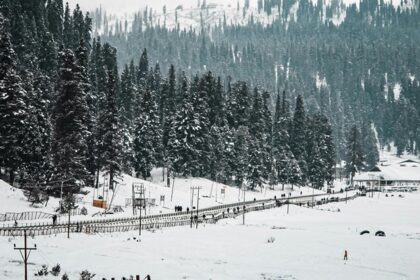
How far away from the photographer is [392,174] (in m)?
177

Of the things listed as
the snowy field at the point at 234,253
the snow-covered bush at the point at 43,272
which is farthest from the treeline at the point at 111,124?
the snow-covered bush at the point at 43,272

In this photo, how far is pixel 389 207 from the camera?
10475 cm

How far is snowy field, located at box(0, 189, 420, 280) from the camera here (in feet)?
109

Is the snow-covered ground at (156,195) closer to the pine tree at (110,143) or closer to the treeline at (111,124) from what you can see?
the pine tree at (110,143)

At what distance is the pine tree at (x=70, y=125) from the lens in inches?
2421

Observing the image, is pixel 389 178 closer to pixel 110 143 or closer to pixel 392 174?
pixel 392 174

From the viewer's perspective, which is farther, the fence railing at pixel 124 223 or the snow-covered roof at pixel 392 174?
the snow-covered roof at pixel 392 174

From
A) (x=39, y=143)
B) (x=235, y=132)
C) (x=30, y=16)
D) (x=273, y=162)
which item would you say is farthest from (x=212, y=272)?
(x=30, y=16)

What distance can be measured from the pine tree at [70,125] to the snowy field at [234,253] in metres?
15.6

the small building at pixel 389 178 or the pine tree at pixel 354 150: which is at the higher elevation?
the pine tree at pixel 354 150

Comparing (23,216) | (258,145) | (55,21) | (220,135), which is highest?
(55,21)

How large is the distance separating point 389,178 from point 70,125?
137 metres

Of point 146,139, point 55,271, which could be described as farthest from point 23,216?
point 146,139

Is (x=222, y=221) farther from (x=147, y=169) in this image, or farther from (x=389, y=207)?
(x=389, y=207)
